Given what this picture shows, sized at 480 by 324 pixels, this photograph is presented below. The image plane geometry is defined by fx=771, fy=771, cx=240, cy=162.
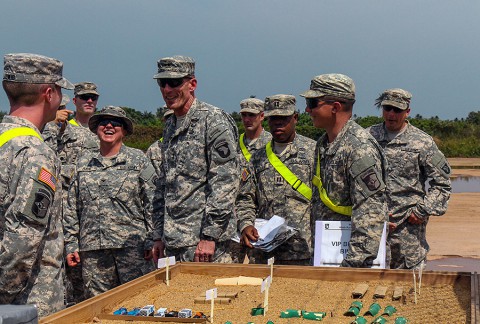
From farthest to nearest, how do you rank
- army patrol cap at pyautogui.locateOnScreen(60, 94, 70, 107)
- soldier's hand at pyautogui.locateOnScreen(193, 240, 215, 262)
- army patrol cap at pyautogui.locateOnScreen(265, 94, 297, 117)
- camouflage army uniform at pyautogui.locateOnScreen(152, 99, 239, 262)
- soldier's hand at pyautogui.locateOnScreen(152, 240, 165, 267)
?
1. army patrol cap at pyautogui.locateOnScreen(60, 94, 70, 107)
2. army patrol cap at pyautogui.locateOnScreen(265, 94, 297, 117)
3. soldier's hand at pyautogui.locateOnScreen(152, 240, 165, 267)
4. camouflage army uniform at pyautogui.locateOnScreen(152, 99, 239, 262)
5. soldier's hand at pyautogui.locateOnScreen(193, 240, 215, 262)

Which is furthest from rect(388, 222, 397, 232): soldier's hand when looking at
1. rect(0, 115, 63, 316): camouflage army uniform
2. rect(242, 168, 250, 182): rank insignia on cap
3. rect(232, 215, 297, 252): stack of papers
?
rect(0, 115, 63, 316): camouflage army uniform

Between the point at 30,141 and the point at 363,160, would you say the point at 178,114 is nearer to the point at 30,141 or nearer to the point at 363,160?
the point at 363,160

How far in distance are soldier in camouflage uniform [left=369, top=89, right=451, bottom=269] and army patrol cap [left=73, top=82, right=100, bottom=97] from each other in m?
3.31

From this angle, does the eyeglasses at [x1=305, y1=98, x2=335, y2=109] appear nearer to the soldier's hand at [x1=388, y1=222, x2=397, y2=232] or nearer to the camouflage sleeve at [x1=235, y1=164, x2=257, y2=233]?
the camouflage sleeve at [x1=235, y1=164, x2=257, y2=233]

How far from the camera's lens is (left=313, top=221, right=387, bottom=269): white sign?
470 cm

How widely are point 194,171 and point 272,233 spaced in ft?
2.84

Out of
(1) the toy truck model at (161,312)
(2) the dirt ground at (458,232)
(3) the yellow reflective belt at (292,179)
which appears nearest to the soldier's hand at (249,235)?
(3) the yellow reflective belt at (292,179)

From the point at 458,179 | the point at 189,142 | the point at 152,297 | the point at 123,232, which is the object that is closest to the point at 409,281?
the point at 152,297

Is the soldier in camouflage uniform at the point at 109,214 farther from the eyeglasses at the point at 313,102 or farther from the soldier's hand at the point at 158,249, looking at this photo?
the eyeglasses at the point at 313,102

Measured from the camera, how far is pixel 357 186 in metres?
4.70

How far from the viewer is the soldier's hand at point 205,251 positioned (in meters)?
5.27

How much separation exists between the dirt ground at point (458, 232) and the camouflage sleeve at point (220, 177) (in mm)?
5665

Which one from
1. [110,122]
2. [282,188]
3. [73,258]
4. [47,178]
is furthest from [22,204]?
[282,188]

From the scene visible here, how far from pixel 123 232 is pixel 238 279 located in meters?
2.02
